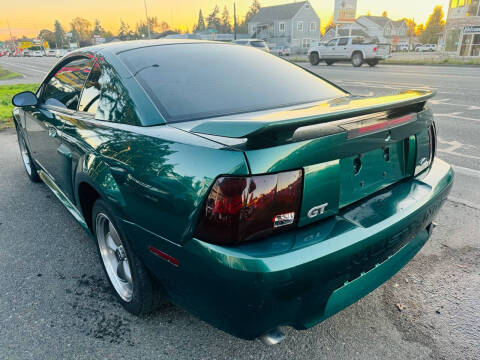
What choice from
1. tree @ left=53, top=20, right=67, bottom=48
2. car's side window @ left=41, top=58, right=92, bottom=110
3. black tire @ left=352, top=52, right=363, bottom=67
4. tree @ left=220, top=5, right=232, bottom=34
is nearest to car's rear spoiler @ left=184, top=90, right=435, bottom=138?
car's side window @ left=41, top=58, right=92, bottom=110

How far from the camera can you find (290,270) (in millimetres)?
1408

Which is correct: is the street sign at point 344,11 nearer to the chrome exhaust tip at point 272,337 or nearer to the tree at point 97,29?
the chrome exhaust tip at point 272,337

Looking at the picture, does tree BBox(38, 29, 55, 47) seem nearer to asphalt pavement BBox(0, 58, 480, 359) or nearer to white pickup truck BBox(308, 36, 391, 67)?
white pickup truck BBox(308, 36, 391, 67)

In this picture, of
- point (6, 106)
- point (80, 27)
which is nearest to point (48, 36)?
point (80, 27)

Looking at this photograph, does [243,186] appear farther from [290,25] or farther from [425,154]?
[290,25]

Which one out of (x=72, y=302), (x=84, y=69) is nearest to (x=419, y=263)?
(x=72, y=302)

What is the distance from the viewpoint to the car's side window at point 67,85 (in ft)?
8.93

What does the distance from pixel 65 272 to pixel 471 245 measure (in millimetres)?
3089

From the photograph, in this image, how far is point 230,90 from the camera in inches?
90.8

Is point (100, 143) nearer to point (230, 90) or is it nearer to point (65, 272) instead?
point (230, 90)

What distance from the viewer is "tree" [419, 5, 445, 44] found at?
86.9 metres

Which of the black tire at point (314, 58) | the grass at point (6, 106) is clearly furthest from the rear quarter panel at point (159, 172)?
the black tire at point (314, 58)

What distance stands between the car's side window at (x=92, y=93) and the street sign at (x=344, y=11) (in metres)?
49.3

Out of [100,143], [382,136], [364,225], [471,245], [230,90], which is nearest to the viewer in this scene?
[364,225]
